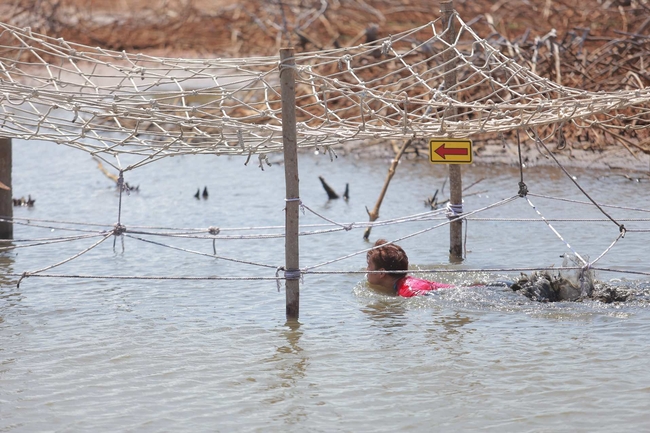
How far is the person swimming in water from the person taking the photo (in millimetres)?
6559

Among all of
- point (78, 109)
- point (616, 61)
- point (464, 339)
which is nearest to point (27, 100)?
point (78, 109)

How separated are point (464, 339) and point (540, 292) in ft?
2.98

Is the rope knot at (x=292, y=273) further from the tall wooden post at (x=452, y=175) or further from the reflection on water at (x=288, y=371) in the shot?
the tall wooden post at (x=452, y=175)

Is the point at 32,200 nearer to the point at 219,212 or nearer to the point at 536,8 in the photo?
the point at 219,212

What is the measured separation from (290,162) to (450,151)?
1203 millimetres

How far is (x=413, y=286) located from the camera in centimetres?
661

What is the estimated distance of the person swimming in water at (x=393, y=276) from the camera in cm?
656

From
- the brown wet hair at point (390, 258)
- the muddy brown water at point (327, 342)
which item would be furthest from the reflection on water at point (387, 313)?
the brown wet hair at point (390, 258)

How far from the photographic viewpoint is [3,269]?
25.0ft

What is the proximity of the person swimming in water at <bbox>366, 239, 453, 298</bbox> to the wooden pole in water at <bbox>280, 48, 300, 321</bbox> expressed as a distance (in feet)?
3.33

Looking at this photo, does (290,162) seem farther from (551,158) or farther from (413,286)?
(551,158)

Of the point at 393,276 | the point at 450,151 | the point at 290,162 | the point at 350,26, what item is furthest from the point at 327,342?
the point at 350,26

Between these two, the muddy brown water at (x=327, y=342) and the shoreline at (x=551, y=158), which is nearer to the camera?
the muddy brown water at (x=327, y=342)

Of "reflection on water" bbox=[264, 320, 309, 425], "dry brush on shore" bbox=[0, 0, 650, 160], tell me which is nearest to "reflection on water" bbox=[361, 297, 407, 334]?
"reflection on water" bbox=[264, 320, 309, 425]
